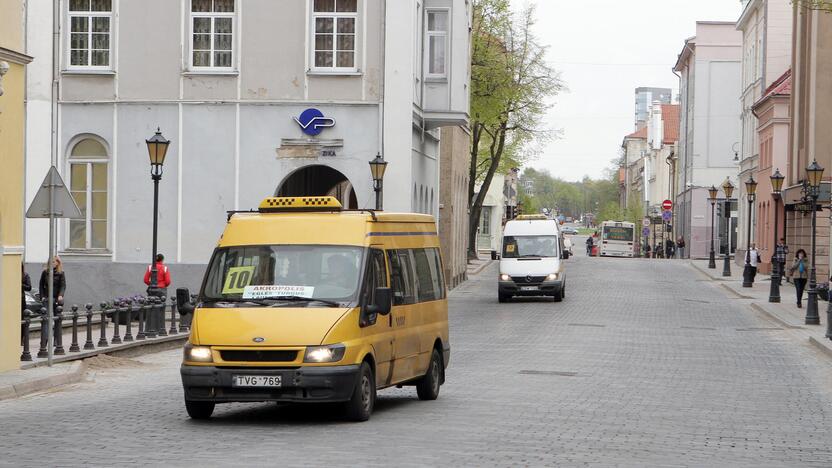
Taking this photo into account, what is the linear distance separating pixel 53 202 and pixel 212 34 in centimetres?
1733

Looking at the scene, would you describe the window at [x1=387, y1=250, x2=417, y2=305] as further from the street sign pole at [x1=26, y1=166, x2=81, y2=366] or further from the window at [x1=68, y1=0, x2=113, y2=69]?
the window at [x1=68, y1=0, x2=113, y2=69]

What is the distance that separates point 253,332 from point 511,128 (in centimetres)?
5170


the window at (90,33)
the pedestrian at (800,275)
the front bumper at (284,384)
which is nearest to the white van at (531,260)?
the pedestrian at (800,275)

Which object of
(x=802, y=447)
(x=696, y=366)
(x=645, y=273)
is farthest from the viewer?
(x=645, y=273)

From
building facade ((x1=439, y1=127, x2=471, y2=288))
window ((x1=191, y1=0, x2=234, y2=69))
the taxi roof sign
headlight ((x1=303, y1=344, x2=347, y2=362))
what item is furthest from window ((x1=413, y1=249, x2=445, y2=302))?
building facade ((x1=439, y1=127, x2=471, y2=288))

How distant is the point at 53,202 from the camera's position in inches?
730

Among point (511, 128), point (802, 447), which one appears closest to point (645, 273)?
point (511, 128)

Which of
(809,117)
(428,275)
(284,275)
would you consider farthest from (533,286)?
(284,275)

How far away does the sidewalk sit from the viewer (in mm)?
28141

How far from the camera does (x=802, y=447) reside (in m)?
12.2

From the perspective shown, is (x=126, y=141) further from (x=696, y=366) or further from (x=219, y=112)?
(x=696, y=366)

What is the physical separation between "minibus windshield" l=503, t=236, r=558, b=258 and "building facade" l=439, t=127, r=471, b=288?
7014 millimetres

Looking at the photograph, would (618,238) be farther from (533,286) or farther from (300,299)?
(300,299)

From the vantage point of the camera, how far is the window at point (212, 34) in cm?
3512
